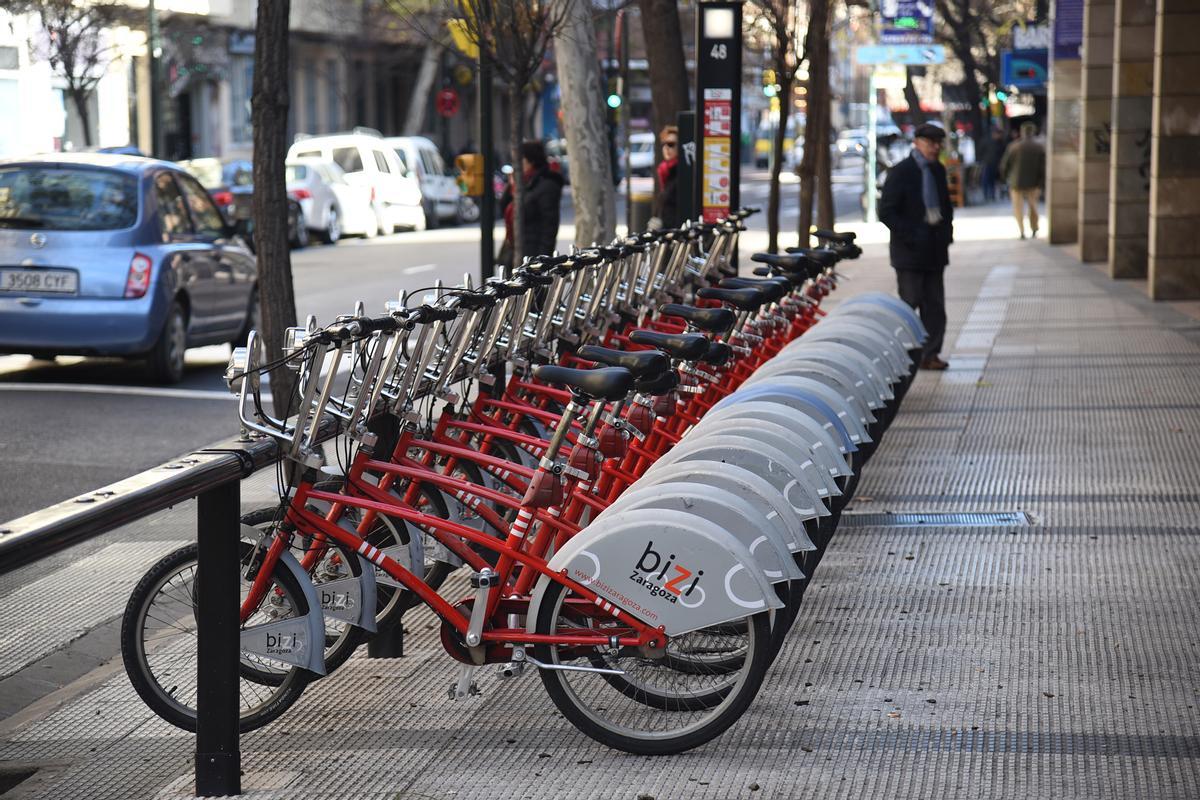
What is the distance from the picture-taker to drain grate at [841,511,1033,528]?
7805mm

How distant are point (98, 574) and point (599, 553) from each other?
347cm

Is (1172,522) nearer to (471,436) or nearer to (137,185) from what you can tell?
(471,436)

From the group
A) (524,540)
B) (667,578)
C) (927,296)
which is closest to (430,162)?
(927,296)

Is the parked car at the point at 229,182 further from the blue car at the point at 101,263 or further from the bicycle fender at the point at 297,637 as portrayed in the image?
the bicycle fender at the point at 297,637

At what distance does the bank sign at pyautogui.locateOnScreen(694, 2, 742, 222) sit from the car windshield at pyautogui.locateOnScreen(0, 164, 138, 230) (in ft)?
14.1

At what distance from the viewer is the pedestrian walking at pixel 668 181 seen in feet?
52.7

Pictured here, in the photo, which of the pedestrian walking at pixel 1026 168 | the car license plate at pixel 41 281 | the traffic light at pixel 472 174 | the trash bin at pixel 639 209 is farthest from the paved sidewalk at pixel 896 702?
the pedestrian walking at pixel 1026 168

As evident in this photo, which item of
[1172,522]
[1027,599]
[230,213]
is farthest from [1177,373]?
[230,213]

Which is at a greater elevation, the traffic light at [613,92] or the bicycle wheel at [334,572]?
the traffic light at [613,92]

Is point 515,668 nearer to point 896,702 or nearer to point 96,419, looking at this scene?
point 896,702

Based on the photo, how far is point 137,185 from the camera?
13.3m

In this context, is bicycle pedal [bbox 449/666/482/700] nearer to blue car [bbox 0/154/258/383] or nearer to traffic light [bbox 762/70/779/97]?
blue car [bbox 0/154/258/383]

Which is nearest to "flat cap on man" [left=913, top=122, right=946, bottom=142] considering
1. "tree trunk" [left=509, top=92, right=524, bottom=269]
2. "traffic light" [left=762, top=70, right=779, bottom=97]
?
"tree trunk" [left=509, top=92, right=524, bottom=269]

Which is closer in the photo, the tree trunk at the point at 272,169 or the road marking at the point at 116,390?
the tree trunk at the point at 272,169
